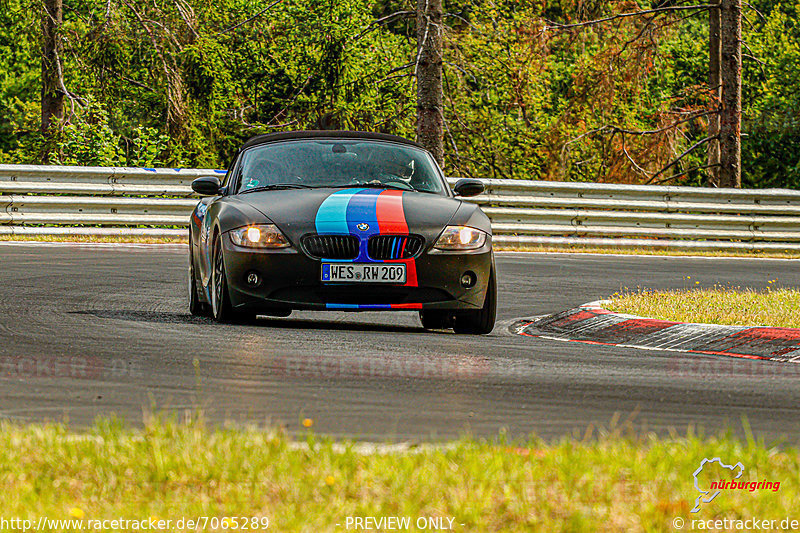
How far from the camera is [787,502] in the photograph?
12.5ft

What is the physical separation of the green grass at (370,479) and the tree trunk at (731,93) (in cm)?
2158

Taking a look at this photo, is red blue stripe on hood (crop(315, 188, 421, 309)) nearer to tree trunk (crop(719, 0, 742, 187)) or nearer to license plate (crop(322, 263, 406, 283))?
license plate (crop(322, 263, 406, 283))

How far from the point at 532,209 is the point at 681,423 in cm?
1566

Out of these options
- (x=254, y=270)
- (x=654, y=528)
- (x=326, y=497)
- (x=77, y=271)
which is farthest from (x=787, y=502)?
(x=77, y=271)

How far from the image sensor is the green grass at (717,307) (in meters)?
9.50

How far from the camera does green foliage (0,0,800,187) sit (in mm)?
26812

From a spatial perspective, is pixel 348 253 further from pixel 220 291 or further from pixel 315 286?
pixel 220 291

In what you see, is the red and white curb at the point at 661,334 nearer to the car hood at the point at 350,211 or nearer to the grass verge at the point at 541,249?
the car hood at the point at 350,211

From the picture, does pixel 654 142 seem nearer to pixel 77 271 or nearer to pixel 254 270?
pixel 77 271

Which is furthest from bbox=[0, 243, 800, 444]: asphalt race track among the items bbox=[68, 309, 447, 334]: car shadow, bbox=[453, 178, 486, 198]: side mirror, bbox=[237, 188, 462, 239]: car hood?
bbox=[453, 178, 486, 198]: side mirror

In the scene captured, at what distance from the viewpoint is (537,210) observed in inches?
821

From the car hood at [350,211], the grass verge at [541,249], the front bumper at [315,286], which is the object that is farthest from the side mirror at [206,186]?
the grass verge at [541,249]

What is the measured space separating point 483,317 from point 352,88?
19.3 m

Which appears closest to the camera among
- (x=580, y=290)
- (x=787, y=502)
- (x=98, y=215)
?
(x=787, y=502)
